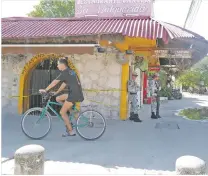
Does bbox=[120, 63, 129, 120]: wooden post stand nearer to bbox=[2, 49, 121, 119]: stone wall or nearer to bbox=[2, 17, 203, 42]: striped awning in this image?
A: bbox=[2, 49, 121, 119]: stone wall

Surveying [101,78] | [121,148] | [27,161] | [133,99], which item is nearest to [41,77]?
[101,78]

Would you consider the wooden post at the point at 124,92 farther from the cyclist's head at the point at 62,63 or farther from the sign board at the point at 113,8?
the cyclist's head at the point at 62,63

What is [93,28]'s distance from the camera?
827 centimetres

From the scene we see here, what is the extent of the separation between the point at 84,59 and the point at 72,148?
4704mm

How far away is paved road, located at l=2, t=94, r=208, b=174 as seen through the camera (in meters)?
4.82

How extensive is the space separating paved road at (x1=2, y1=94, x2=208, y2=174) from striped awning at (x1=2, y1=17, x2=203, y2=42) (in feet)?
8.64

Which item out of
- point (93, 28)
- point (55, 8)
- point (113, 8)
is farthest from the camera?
point (55, 8)

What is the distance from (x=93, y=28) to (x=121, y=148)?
3.86 m

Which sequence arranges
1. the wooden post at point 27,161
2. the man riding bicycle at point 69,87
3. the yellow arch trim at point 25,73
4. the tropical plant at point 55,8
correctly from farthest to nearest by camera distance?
the tropical plant at point 55,8 → the yellow arch trim at point 25,73 → the man riding bicycle at point 69,87 → the wooden post at point 27,161

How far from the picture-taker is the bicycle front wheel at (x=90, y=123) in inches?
256

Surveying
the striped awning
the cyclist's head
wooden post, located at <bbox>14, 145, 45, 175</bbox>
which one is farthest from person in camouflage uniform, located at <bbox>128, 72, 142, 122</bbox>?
wooden post, located at <bbox>14, 145, 45, 175</bbox>

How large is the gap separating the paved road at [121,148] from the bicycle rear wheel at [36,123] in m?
0.18

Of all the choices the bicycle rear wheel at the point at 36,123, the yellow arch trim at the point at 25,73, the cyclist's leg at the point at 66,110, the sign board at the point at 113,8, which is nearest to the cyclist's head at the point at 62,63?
the cyclist's leg at the point at 66,110

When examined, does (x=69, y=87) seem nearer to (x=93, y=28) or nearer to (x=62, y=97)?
(x=62, y=97)
